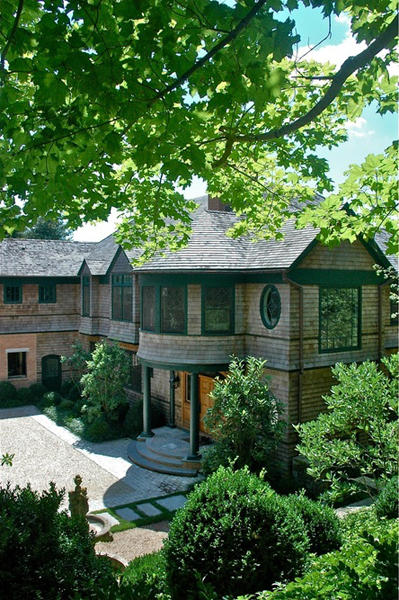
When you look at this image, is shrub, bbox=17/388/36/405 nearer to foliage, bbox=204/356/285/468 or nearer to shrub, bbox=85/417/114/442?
shrub, bbox=85/417/114/442

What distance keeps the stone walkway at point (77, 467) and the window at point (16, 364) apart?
4.98 meters

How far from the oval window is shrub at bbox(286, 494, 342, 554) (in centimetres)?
776

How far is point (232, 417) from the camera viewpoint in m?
13.7

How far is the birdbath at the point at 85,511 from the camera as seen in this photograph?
10.9 m

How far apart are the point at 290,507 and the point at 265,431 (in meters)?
5.89

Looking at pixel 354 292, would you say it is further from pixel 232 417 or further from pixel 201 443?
pixel 201 443

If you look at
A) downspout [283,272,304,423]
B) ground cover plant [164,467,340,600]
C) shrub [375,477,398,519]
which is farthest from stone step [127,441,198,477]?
ground cover plant [164,467,340,600]

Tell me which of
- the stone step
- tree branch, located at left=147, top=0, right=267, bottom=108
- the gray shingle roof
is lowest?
the stone step

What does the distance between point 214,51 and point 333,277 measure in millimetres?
12591

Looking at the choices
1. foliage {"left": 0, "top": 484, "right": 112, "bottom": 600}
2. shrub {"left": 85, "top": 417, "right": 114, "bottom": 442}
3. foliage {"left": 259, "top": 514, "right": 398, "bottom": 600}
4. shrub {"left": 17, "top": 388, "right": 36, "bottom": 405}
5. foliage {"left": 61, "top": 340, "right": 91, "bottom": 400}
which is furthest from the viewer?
shrub {"left": 17, "top": 388, "right": 36, "bottom": 405}

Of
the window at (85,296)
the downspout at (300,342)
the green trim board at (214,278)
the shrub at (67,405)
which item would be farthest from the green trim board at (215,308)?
the window at (85,296)

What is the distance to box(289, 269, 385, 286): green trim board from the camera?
15.6m

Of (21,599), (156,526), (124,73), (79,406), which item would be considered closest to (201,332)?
→ (156,526)

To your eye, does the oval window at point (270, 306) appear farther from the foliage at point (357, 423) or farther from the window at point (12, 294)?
the window at point (12, 294)
